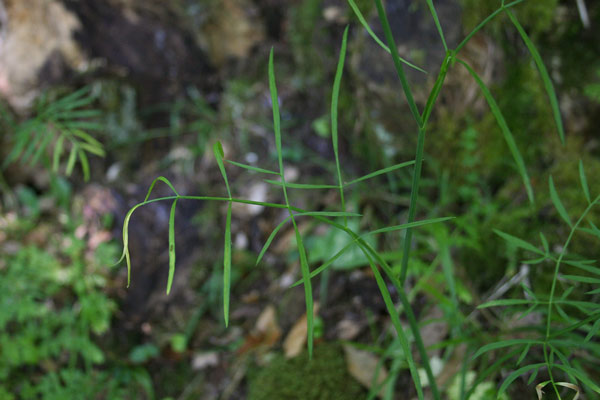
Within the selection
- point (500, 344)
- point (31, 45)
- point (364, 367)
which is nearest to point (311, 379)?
point (364, 367)

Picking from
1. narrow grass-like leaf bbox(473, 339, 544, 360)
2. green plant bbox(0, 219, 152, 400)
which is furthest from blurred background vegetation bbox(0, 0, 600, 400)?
narrow grass-like leaf bbox(473, 339, 544, 360)

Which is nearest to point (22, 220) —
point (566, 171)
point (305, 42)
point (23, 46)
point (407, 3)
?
point (23, 46)

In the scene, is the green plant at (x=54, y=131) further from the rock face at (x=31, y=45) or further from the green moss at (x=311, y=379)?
the rock face at (x=31, y=45)

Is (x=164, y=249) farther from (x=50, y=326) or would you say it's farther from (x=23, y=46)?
(x=23, y=46)

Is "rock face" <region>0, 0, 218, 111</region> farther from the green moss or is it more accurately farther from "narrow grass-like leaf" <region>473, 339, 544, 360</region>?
"narrow grass-like leaf" <region>473, 339, 544, 360</region>

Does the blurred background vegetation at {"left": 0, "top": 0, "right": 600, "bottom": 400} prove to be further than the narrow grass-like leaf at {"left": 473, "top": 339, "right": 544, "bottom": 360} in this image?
Yes

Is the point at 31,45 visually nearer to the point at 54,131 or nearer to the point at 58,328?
the point at 54,131
